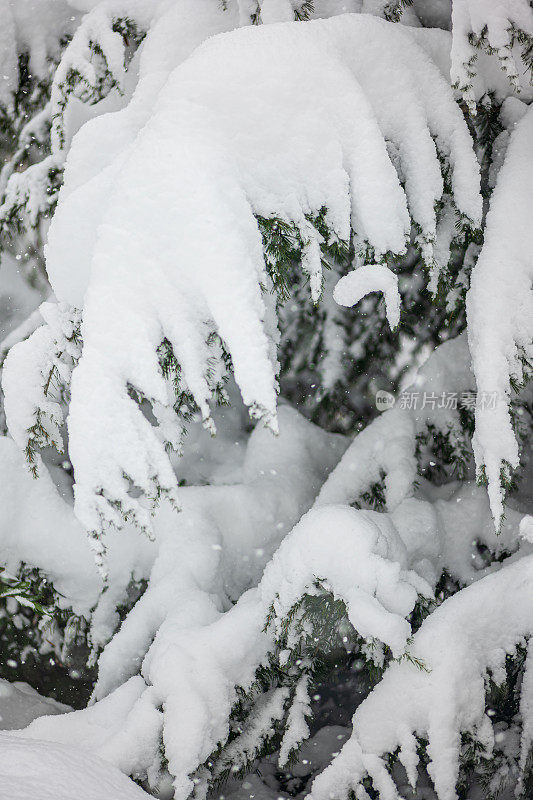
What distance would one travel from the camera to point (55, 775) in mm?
1194

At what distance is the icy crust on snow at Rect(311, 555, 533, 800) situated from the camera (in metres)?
1.58

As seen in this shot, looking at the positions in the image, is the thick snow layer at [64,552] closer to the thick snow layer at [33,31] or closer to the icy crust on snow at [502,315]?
the icy crust on snow at [502,315]

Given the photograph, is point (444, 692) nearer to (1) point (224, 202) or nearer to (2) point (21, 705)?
(1) point (224, 202)

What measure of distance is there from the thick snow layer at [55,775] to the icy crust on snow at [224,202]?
1.72ft

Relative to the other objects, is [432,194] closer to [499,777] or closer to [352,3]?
[352,3]

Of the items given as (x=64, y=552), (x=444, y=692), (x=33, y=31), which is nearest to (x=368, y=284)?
(x=444, y=692)

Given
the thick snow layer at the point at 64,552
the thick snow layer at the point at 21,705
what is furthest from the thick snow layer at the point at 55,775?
the thick snow layer at the point at 21,705

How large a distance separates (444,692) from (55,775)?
1032 mm

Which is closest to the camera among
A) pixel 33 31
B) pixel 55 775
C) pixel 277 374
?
pixel 55 775

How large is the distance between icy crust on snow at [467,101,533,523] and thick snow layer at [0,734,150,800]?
1.19 metres

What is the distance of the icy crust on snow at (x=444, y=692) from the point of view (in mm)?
1577

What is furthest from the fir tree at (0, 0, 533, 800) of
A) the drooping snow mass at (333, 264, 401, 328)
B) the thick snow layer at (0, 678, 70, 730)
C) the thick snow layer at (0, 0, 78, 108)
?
the thick snow layer at (0, 678, 70, 730)

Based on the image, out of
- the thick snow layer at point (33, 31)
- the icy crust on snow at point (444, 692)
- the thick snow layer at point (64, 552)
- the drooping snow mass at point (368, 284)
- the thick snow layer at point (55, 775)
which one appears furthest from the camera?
the thick snow layer at point (33, 31)

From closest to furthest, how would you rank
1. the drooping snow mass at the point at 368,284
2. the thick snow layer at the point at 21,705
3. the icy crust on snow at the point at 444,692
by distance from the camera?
the drooping snow mass at the point at 368,284, the icy crust on snow at the point at 444,692, the thick snow layer at the point at 21,705
